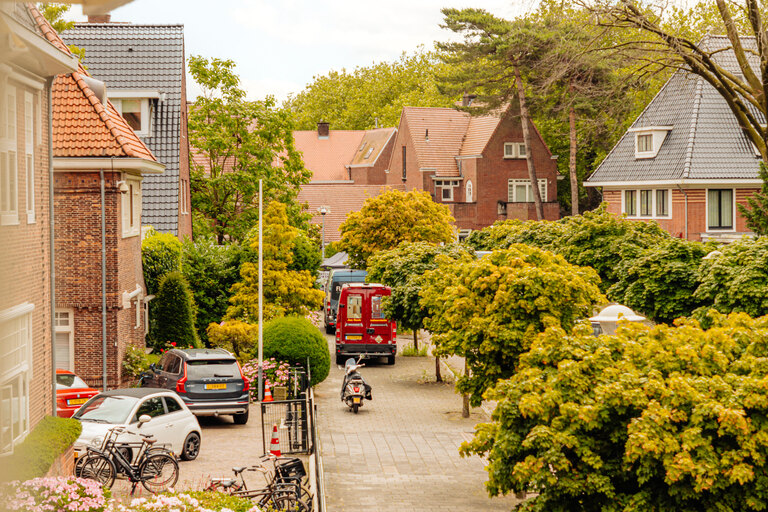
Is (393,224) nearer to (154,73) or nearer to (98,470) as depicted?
(154,73)

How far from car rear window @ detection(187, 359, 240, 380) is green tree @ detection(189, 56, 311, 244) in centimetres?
2011

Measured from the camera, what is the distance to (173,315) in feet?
89.0

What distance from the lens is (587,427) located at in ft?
32.6

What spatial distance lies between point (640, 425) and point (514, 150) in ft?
178

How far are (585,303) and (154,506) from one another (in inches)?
401

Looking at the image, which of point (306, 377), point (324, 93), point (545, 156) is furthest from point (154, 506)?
point (324, 93)

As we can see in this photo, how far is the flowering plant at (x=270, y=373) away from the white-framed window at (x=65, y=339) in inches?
207

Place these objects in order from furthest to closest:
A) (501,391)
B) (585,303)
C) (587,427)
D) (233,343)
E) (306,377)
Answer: (233,343)
(306,377)
(585,303)
(501,391)
(587,427)

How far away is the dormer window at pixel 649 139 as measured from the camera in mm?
43500

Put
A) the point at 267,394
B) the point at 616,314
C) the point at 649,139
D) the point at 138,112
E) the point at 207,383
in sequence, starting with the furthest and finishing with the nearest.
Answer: the point at 649,139, the point at 138,112, the point at 267,394, the point at 207,383, the point at 616,314

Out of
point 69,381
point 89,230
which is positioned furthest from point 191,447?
point 89,230

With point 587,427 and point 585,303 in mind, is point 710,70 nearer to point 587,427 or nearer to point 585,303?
point 585,303

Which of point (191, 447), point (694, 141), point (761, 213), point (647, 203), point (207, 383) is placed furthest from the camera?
point (647, 203)

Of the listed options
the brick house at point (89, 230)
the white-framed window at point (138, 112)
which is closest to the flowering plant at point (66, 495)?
the brick house at point (89, 230)
